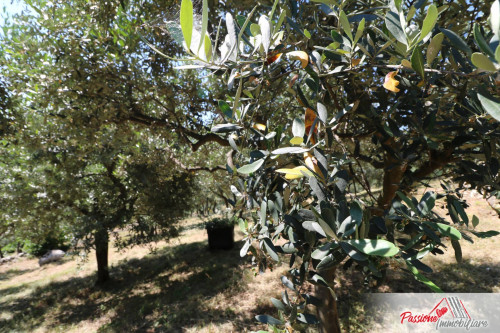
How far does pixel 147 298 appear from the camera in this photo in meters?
4.85

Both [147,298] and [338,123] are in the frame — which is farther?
[147,298]

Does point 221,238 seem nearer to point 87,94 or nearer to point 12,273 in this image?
point 87,94

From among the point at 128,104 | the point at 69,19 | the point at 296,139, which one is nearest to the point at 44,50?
the point at 69,19

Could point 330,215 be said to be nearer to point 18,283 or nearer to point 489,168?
point 489,168

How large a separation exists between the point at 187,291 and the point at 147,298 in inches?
31.5

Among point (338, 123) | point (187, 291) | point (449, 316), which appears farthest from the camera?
point (187, 291)

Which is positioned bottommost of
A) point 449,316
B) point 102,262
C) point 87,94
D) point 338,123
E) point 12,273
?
point 12,273

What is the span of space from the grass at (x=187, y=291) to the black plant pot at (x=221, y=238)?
199 millimetres

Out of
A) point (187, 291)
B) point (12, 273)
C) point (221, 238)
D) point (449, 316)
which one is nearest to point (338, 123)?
point (449, 316)

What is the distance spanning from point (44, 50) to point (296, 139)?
3223 millimetres

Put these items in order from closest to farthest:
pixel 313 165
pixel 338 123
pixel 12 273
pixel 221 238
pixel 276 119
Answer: pixel 313 165, pixel 338 123, pixel 276 119, pixel 221 238, pixel 12 273

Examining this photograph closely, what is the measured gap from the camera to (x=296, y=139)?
701mm

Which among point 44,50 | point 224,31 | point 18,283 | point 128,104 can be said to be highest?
point 44,50

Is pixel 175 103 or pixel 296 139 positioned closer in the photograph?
pixel 296 139
